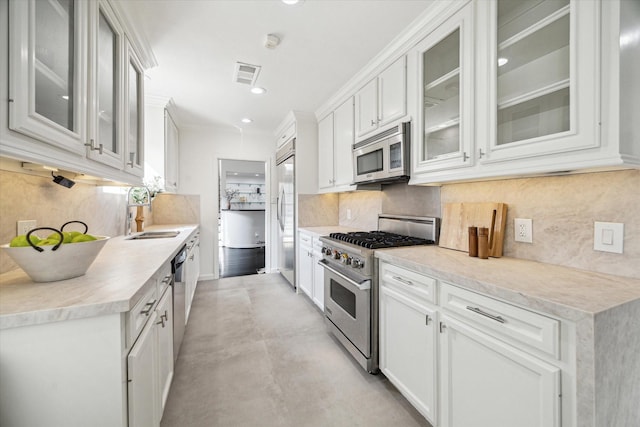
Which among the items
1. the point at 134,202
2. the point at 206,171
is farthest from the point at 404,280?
the point at 206,171

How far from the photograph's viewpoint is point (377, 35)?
6.63 feet

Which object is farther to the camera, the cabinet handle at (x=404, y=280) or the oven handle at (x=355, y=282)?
the oven handle at (x=355, y=282)

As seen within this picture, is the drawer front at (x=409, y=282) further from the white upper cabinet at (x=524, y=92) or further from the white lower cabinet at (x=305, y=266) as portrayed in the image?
the white lower cabinet at (x=305, y=266)

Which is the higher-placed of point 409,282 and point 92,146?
point 92,146

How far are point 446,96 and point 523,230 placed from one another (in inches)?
37.4

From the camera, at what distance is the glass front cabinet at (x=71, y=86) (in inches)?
33.0

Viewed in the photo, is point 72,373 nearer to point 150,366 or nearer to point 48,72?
point 150,366

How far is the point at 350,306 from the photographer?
212cm

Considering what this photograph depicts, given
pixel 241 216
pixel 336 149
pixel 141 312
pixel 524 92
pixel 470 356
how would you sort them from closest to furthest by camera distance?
pixel 141 312 < pixel 470 356 < pixel 524 92 < pixel 336 149 < pixel 241 216

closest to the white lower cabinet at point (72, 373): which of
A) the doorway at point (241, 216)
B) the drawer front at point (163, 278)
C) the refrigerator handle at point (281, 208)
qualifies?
the drawer front at point (163, 278)

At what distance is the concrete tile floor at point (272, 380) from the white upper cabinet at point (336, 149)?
157 cm

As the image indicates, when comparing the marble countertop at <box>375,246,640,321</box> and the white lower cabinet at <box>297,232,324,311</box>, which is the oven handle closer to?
the marble countertop at <box>375,246,640,321</box>

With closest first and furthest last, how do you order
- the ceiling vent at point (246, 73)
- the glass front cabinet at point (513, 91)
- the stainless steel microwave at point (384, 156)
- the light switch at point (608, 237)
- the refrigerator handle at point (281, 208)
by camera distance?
the glass front cabinet at point (513, 91) → the light switch at point (608, 237) → the stainless steel microwave at point (384, 156) → the ceiling vent at point (246, 73) → the refrigerator handle at point (281, 208)

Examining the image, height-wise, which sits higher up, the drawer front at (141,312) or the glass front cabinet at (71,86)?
the glass front cabinet at (71,86)
